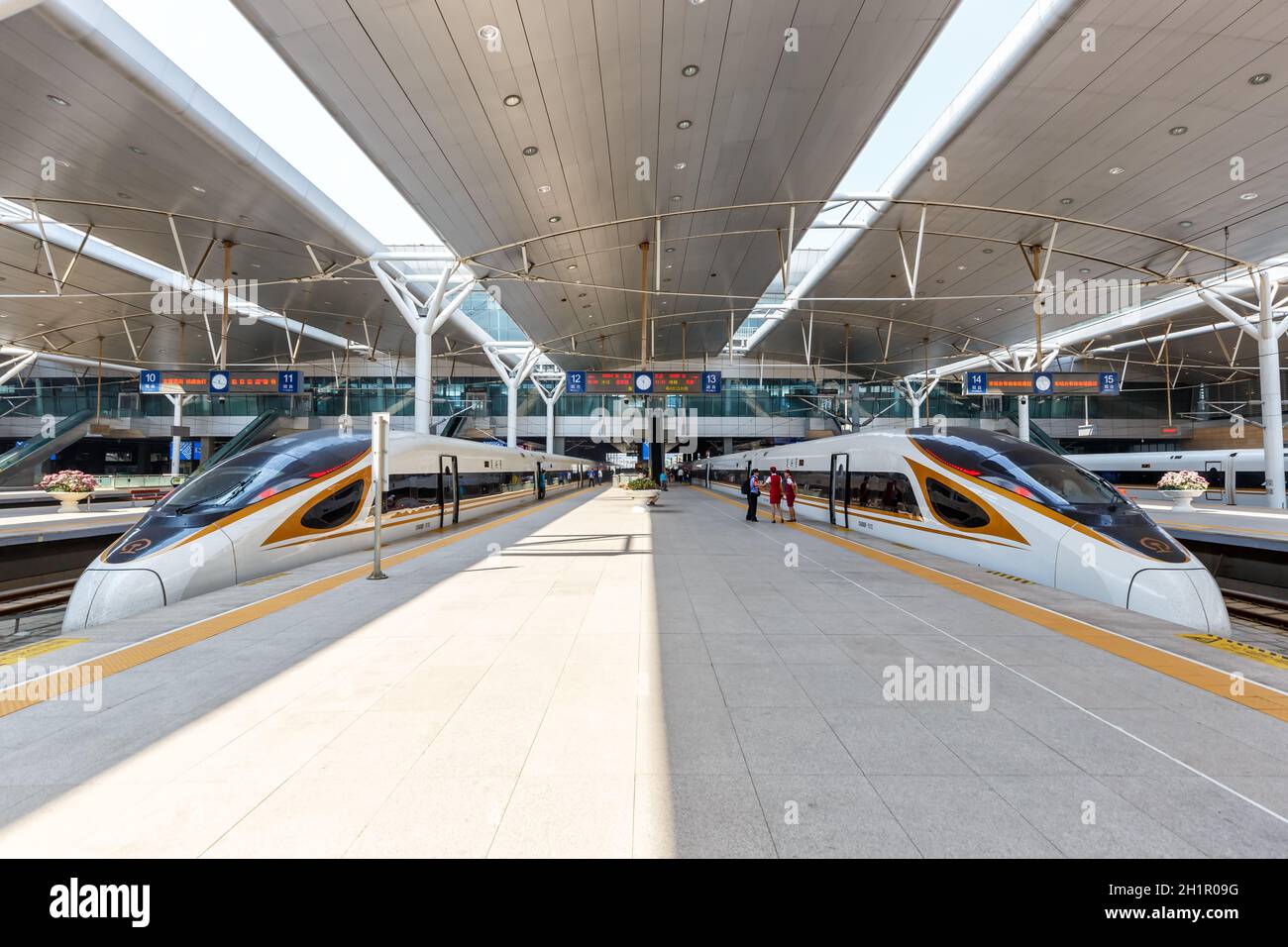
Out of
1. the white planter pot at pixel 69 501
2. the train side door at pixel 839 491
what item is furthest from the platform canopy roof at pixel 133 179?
the train side door at pixel 839 491

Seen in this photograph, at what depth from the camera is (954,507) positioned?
9.91 m

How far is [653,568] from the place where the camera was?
8672 mm

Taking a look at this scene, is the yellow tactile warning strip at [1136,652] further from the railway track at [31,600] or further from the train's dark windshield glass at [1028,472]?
the railway track at [31,600]

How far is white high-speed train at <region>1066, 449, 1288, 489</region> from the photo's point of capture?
22.8 m

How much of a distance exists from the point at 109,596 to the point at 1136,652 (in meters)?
10.00

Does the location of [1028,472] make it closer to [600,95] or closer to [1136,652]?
[1136,652]

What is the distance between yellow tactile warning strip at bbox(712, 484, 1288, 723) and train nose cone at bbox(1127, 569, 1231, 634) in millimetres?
1488

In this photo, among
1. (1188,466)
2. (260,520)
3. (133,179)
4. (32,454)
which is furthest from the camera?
(32,454)

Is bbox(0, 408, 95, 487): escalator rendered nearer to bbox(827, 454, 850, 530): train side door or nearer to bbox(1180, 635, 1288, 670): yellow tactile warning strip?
bbox(827, 454, 850, 530): train side door

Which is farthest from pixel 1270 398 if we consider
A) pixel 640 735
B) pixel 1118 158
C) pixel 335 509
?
pixel 335 509

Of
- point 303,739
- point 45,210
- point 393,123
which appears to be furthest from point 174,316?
point 303,739

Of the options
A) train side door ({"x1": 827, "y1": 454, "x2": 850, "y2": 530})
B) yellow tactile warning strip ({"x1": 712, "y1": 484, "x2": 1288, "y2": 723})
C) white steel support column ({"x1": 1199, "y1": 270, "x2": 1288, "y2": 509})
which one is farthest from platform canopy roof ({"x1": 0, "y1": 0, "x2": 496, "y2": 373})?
white steel support column ({"x1": 1199, "y1": 270, "x2": 1288, "y2": 509})

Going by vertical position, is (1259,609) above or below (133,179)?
below
